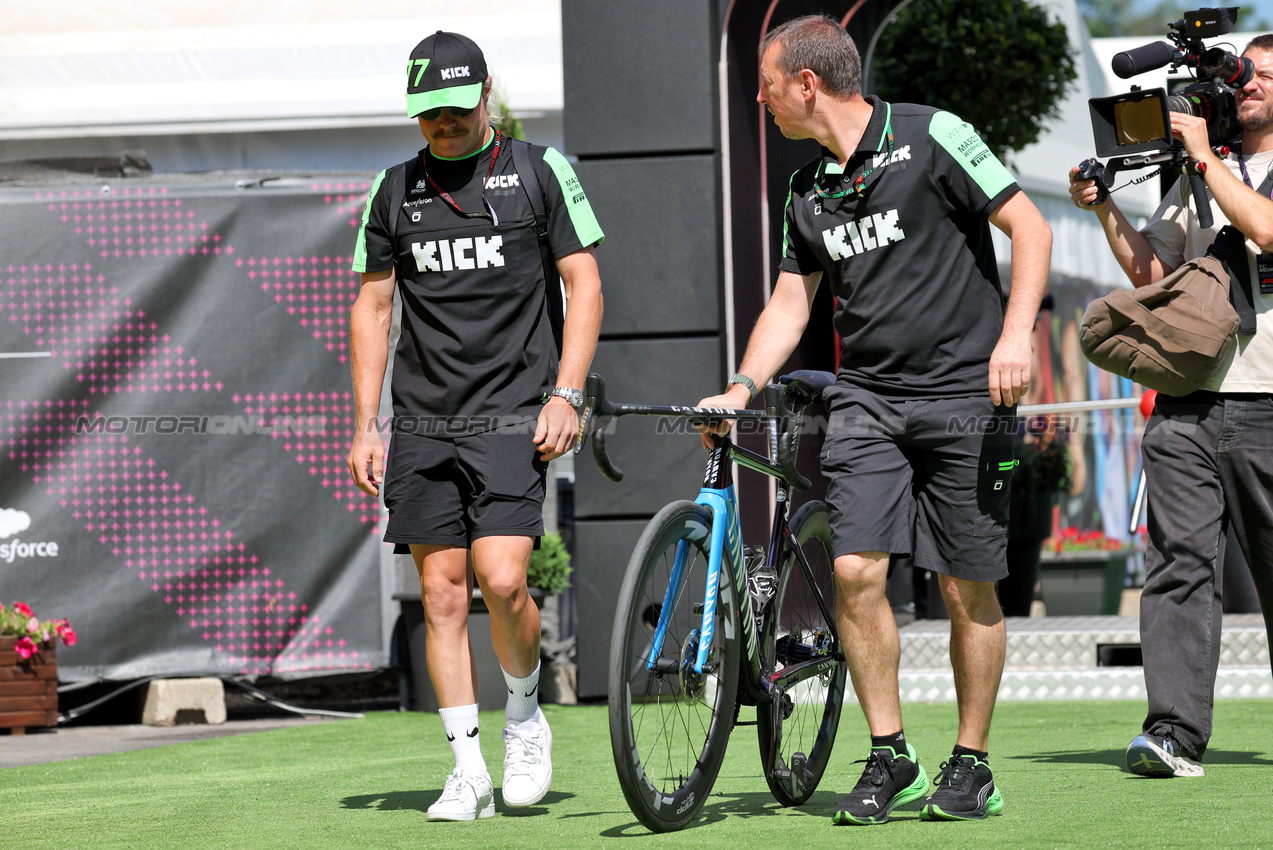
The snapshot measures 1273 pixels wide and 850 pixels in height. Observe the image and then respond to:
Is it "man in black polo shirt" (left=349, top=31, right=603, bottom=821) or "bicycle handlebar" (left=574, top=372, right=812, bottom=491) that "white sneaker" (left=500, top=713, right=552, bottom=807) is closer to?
"man in black polo shirt" (left=349, top=31, right=603, bottom=821)

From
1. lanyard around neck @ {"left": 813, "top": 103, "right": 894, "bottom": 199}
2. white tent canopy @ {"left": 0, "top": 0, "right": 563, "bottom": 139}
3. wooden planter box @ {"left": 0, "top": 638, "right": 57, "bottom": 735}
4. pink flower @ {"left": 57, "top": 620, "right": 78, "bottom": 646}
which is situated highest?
white tent canopy @ {"left": 0, "top": 0, "right": 563, "bottom": 139}

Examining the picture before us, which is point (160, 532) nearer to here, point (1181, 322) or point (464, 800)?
point (464, 800)

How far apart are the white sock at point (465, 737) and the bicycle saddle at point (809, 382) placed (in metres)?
1.17

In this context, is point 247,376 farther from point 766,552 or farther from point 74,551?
point 766,552

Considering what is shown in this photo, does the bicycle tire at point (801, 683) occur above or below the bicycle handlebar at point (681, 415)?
below

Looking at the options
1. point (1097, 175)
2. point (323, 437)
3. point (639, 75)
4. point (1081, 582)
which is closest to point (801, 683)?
point (1097, 175)

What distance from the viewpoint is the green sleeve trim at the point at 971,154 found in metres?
3.51

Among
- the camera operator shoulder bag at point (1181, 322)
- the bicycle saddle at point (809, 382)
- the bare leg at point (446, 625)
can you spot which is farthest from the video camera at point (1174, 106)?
the bare leg at point (446, 625)

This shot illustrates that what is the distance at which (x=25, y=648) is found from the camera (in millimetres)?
6344

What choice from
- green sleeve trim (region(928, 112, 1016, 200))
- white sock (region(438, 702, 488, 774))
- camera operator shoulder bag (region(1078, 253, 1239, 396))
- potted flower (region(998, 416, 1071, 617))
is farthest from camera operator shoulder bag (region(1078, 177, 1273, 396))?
potted flower (region(998, 416, 1071, 617))

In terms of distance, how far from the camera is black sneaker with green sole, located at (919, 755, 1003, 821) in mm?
3445

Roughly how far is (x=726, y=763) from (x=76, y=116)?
687 cm

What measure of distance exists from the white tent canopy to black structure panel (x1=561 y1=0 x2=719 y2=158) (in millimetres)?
2798

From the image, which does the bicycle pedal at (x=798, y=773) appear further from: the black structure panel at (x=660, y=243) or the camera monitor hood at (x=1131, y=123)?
the black structure panel at (x=660, y=243)
